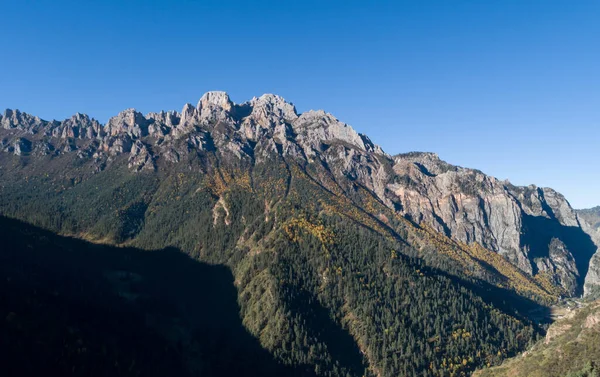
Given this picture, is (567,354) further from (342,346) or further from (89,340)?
(89,340)

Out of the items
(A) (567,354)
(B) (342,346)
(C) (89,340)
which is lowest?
(A) (567,354)

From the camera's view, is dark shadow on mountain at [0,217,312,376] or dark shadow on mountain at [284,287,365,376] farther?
dark shadow on mountain at [284,287,365,376]

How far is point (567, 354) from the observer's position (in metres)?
124

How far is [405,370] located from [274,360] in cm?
6362

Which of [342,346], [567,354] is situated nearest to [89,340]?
[342,346]

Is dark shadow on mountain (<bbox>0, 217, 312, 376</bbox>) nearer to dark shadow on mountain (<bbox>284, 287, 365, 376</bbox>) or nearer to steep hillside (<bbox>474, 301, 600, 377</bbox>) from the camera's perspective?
A: dark shadow on mountain (<bbox>284, 287, 365, 376</bbox>)

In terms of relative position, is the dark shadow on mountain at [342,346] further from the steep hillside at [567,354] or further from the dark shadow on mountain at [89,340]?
the steep hillside at [567,354]

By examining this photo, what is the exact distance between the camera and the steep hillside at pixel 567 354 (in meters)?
112

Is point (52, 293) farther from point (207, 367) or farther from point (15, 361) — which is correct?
point (207, 367)

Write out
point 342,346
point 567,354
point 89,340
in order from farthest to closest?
1. point 342,346
2. point 89,340
3. point 567,354

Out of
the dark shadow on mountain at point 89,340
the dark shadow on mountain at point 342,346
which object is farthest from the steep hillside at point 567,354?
the dark shadow on mountain at point 89,340

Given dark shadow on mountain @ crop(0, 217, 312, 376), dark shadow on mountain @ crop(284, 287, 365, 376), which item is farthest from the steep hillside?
dark shadow on mountain @ crop(0, 217, 312, 376)

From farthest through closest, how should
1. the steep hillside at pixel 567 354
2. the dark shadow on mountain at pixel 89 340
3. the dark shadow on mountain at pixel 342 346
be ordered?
1. the dark shadow on mountain at pixel 342 346
2. the steep hillside at pixel 567 354
3. the dark shadow on mountain at pixel 89 340

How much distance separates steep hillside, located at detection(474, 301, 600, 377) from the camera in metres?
112
